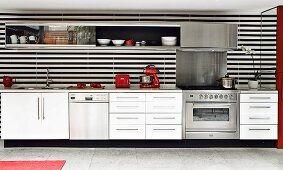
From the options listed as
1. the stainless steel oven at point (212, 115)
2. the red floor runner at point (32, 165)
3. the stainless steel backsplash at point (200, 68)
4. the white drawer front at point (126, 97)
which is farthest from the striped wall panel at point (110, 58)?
the red floor runner at point (32, 165)

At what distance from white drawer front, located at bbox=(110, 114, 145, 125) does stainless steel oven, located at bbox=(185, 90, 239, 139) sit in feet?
2.44

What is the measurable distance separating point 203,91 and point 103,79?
1815 millimetres

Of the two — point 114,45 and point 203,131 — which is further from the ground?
point 114,45

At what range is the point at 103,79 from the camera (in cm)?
784

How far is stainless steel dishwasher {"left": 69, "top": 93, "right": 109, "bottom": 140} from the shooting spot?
23.3ft

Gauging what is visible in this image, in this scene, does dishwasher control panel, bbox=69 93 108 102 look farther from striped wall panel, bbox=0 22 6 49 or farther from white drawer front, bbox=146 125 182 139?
striped wall panel, bbox=0 22 6 49

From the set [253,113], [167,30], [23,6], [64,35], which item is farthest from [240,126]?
[23,6]

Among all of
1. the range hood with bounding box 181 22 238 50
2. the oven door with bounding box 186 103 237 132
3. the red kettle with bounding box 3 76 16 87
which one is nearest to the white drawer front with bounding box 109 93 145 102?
the oven door with bounding box 186 103 237 132

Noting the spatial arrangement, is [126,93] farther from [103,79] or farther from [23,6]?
[23,6]

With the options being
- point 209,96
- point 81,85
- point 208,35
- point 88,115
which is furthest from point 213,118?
point 81,85

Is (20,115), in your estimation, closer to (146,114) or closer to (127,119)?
(127,119)

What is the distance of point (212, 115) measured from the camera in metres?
7.21

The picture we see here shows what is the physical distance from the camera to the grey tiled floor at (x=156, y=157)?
6.02m

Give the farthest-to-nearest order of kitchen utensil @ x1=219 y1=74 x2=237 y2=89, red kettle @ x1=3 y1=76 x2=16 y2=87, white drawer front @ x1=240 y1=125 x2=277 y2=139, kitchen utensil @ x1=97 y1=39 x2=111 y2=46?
red kettle @ x1=3 y1=76 x2=16 y2=87, kitchen utensil @ x1=97 y1=39 x2=111 y2=46, kitchen utensil @ x1=219 y1=74 x2=237 y2=89, white drawer front @ x1=240 y1=125 x2=277 y2=139
